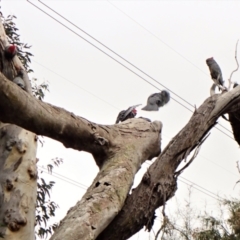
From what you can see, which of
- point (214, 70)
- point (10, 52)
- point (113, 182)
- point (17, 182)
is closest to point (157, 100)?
point (214, 70)

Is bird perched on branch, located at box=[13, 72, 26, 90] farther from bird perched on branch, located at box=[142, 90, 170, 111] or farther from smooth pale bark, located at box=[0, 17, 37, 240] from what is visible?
bird perched on branch, located at box=[142, 90, 170, 111]

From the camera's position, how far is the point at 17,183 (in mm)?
2236

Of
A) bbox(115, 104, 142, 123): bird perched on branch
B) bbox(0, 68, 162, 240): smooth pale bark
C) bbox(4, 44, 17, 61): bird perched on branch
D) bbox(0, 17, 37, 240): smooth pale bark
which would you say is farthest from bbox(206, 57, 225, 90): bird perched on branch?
bbox(0, 17, 37, 240): smooth pale bark

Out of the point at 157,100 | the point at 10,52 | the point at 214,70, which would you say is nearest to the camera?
the point at 10,52

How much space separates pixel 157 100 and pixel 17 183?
1.93m

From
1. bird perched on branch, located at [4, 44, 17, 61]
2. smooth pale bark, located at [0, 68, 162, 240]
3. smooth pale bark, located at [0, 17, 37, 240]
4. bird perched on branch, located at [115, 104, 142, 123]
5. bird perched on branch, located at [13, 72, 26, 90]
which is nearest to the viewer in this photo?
smooth pale bark, located at [0, 68, 162, 240]

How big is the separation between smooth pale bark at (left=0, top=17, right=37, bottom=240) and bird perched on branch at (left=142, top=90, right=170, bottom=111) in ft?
5.01

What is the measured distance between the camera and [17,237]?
2.09 meters

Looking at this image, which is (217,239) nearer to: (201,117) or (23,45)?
(23,45)

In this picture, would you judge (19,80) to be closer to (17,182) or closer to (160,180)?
(17,182)

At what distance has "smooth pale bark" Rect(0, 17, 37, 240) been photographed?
6.88 ft

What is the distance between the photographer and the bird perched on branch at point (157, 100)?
153 inches

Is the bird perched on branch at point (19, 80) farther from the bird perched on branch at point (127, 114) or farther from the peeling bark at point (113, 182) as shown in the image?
the bird perched on branch at point (127, 114)

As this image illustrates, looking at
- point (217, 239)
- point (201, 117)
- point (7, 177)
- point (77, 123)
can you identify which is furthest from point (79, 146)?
point (217, 239)
